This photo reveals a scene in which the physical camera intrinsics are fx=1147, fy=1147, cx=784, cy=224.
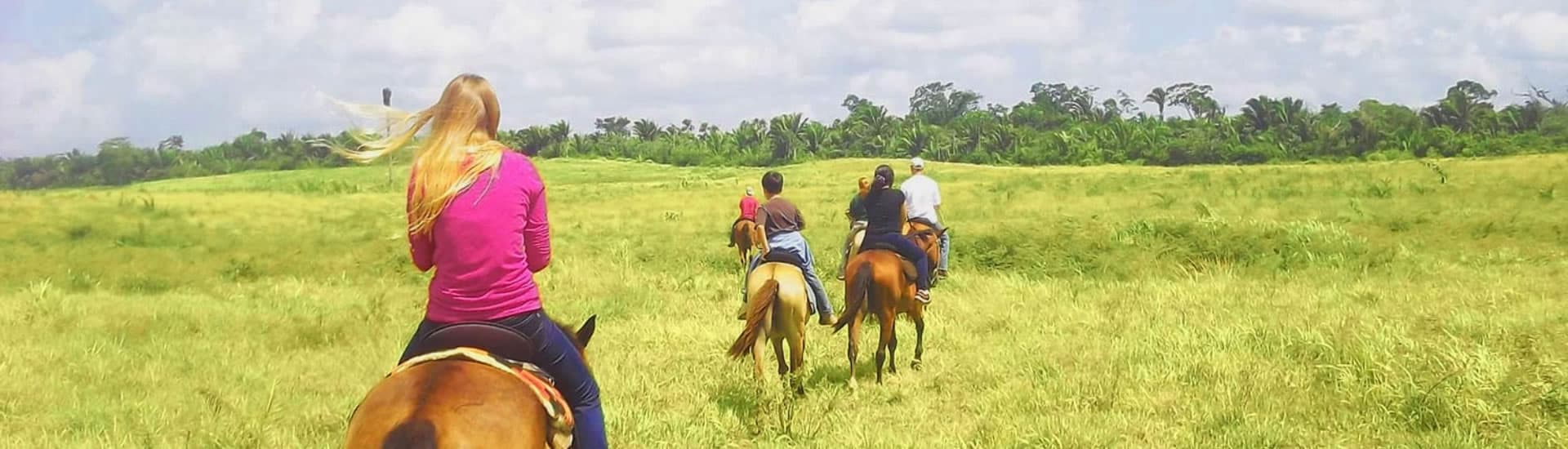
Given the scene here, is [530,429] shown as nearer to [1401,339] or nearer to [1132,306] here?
[1401,339]

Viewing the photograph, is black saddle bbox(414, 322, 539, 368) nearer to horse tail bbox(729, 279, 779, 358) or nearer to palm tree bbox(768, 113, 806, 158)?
horse tail bbox(729, 279, 779, 358)

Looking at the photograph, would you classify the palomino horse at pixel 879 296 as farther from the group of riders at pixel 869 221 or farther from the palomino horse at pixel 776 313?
the palomino horse at pixel 776 313

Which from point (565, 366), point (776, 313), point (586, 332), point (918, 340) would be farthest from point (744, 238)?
point (565, 366)

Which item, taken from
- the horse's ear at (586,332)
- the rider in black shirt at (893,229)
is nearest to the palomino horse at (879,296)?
the rider in black shirt at (893,229)

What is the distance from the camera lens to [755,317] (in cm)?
843

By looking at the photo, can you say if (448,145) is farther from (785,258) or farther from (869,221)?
(869,221)

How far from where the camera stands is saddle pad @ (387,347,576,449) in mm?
3844

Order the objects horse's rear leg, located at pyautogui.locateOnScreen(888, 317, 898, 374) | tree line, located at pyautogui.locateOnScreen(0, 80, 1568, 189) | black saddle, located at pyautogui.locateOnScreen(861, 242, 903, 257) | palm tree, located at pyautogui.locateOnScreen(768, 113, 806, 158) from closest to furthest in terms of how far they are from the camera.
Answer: horse's rear leg, located at pyautogui.locateOnScreen(888, 317, 898, 374)
black saddle, located at pyautogui.locateOnScreen(861, 242, 903, 257)
tree line, located at pyautogui.locateOnScreen(0, 80, 1568, 189)
palm tree, located at pyautogui.locateOnScreen(768, 113, 806, 158)

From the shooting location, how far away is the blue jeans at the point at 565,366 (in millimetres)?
4082

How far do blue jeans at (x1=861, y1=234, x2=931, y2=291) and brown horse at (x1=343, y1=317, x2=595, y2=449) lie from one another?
632 cm

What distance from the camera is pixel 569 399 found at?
4.34 meters

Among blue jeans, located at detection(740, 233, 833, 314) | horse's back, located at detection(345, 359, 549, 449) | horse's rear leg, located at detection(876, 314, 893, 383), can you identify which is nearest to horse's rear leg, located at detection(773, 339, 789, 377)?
blue jeans, located at detection(740, 233, 833, 314)

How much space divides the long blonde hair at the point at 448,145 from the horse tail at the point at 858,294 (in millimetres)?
5654

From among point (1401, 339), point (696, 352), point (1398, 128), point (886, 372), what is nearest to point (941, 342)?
point (886, 372)
